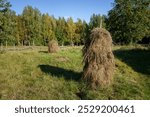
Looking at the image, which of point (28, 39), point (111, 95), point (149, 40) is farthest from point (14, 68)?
point (28, 39)

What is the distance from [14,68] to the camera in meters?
23.8

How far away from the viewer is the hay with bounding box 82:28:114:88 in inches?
727

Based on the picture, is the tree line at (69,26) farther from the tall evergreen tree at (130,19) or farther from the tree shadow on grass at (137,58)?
the tree shadow on grass at (137,58)

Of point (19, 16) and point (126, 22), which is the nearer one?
point (126, 22)

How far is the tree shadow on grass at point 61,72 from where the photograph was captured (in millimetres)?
21125

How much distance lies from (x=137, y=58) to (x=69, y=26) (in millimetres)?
55087

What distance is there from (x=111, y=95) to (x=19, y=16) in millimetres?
60775

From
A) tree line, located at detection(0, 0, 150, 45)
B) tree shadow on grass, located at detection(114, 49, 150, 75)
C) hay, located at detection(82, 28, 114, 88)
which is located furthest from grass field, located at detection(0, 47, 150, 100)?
tree line, located at detection(0, 0, 150, 45)

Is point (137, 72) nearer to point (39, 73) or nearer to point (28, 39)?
point (39, 73)

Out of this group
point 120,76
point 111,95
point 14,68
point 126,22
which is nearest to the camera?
point 111,95

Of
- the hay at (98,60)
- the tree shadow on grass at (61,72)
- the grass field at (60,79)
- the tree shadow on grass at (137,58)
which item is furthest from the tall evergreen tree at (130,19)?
the hay at (98,60)

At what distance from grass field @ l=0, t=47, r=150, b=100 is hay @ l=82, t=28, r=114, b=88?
0.54 metres

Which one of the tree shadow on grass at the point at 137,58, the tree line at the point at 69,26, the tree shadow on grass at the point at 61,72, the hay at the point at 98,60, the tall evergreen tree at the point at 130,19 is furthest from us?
the tall evergreen tree at the point at 130,19

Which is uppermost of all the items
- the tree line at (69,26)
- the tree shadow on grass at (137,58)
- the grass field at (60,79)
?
the tree line at (69,26)
